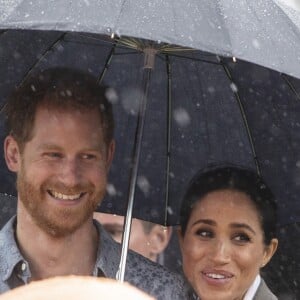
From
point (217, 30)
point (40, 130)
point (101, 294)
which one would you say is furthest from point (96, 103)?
point (101, 294)

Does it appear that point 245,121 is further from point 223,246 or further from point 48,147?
point 48,147

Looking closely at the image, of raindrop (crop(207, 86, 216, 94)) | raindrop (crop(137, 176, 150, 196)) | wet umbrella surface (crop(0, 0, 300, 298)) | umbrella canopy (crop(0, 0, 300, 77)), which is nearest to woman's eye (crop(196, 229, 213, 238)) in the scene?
wet umbrella surface (crop(0, 0, 300, 298))

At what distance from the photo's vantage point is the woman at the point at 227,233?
419cm

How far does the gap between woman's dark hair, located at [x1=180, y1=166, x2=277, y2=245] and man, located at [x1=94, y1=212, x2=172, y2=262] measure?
4.46 ft

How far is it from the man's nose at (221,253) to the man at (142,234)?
161 cm

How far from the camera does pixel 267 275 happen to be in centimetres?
555

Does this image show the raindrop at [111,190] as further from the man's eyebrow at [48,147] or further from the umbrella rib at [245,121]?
the man's eyebrow at [48,147]

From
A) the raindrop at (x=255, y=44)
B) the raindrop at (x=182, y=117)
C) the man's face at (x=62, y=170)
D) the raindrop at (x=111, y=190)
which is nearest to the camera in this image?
the raindrop at (x=255, y=44)

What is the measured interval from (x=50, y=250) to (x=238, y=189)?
1023 millimetres

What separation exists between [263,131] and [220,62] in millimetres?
497

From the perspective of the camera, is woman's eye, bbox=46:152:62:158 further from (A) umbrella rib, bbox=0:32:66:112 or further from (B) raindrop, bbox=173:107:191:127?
(B) raindrop, bbox=173:107:191:127

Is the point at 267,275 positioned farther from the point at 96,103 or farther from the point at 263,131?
the point at 96,103

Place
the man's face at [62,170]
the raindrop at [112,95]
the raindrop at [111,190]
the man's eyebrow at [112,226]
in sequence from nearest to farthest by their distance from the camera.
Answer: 1. the man's face at [62,170]
2. the raindrop at [112,95]
3. the raindrop at [111,190]
4. the man's eyebrow at [112,226]

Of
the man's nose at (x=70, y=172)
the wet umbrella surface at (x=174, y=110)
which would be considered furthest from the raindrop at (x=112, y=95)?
the man's nose at (x=70, y=172)
